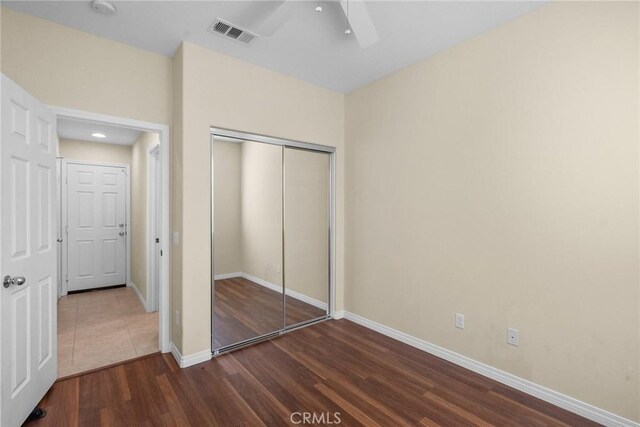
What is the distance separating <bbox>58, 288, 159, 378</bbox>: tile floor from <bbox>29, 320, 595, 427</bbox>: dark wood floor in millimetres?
269

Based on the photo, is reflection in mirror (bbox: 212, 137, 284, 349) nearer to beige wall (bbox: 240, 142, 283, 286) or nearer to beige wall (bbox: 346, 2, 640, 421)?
beige wall (bbox: 240, 142, 283, 286)

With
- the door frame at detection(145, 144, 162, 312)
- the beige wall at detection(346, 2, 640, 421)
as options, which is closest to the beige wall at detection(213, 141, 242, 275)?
the door frame at detection(145, 144, 162, 312)

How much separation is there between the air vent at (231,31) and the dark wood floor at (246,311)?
2183 millimetres

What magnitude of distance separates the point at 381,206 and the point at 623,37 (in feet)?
7.10

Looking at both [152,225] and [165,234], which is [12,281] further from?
[152,225]

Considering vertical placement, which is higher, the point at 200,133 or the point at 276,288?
the point at 200,133

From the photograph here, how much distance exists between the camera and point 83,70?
2455 millimetres

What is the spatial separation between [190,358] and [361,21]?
3002 mm

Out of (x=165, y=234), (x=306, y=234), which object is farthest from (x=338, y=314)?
(x=165, y=234)

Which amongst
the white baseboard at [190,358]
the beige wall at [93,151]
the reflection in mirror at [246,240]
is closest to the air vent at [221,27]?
the reflection in mirror at [246,240]

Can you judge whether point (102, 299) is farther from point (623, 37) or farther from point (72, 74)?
point (623, 37)

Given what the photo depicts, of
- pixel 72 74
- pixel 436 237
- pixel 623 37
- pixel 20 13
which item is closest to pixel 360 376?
pixel 436 237

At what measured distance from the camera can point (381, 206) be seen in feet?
11.0

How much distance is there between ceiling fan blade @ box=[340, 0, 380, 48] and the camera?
76.5 inches
